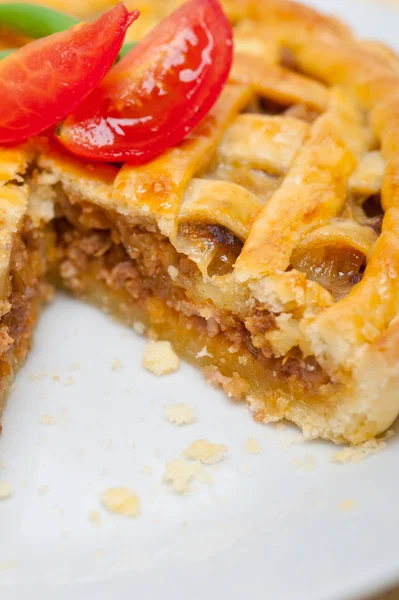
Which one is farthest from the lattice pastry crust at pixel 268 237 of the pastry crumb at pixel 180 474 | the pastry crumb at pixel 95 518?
the pastry crumb at pixel 95 518

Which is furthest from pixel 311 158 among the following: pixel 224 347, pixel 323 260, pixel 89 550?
pixel 89 550

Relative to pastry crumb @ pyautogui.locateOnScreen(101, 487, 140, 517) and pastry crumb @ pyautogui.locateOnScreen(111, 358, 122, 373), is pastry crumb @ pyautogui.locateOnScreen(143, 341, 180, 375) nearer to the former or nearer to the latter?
pastry crumb @ pyautogui.locateOnScreen(111, 358, 122, 373)

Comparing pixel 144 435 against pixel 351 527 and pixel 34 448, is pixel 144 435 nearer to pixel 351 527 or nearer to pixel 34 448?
pixel 34 448

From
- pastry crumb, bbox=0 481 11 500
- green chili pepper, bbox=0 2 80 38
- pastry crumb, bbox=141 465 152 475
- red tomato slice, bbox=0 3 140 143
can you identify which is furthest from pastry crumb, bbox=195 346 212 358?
green chili pepper, bbox=0 2 80 38

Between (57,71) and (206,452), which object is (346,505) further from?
(57,71)

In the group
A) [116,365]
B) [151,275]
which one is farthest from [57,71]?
[116,365]
